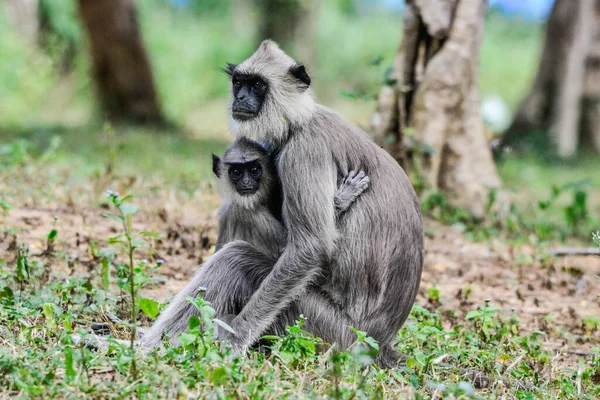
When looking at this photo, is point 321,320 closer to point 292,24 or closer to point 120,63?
point 120,63

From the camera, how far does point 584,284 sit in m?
6.38

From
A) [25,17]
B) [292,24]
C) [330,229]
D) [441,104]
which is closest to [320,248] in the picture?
[330,229]

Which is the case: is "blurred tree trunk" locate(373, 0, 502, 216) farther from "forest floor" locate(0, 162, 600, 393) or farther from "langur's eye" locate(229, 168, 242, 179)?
"langur's eye" locate(229, 168, 242, 179)

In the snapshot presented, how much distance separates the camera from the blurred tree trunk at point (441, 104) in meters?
8.02

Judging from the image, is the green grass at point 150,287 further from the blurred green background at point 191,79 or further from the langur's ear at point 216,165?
the langur's ear at point 216,165

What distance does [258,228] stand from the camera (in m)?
4.35

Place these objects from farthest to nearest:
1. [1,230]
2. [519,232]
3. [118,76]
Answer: [118,76], [519,232], [1,230]

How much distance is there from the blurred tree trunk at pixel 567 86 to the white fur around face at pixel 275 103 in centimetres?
1086

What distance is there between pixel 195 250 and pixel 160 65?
1420 cm

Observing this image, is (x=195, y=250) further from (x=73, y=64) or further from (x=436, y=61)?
(x=73, y=64)

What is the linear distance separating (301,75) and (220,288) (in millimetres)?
1246

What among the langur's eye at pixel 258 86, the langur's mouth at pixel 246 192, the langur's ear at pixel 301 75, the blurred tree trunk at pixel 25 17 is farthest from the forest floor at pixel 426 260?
the blurred tree trunk at pixel 25 17

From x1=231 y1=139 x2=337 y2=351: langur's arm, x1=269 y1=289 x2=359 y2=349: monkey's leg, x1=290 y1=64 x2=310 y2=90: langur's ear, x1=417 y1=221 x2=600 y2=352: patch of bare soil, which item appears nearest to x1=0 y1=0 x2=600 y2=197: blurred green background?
x1=417 y1=221 x2=600 y2=352: patch of bare soil

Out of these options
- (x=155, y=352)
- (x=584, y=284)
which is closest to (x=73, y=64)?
(x=584, y=284)
